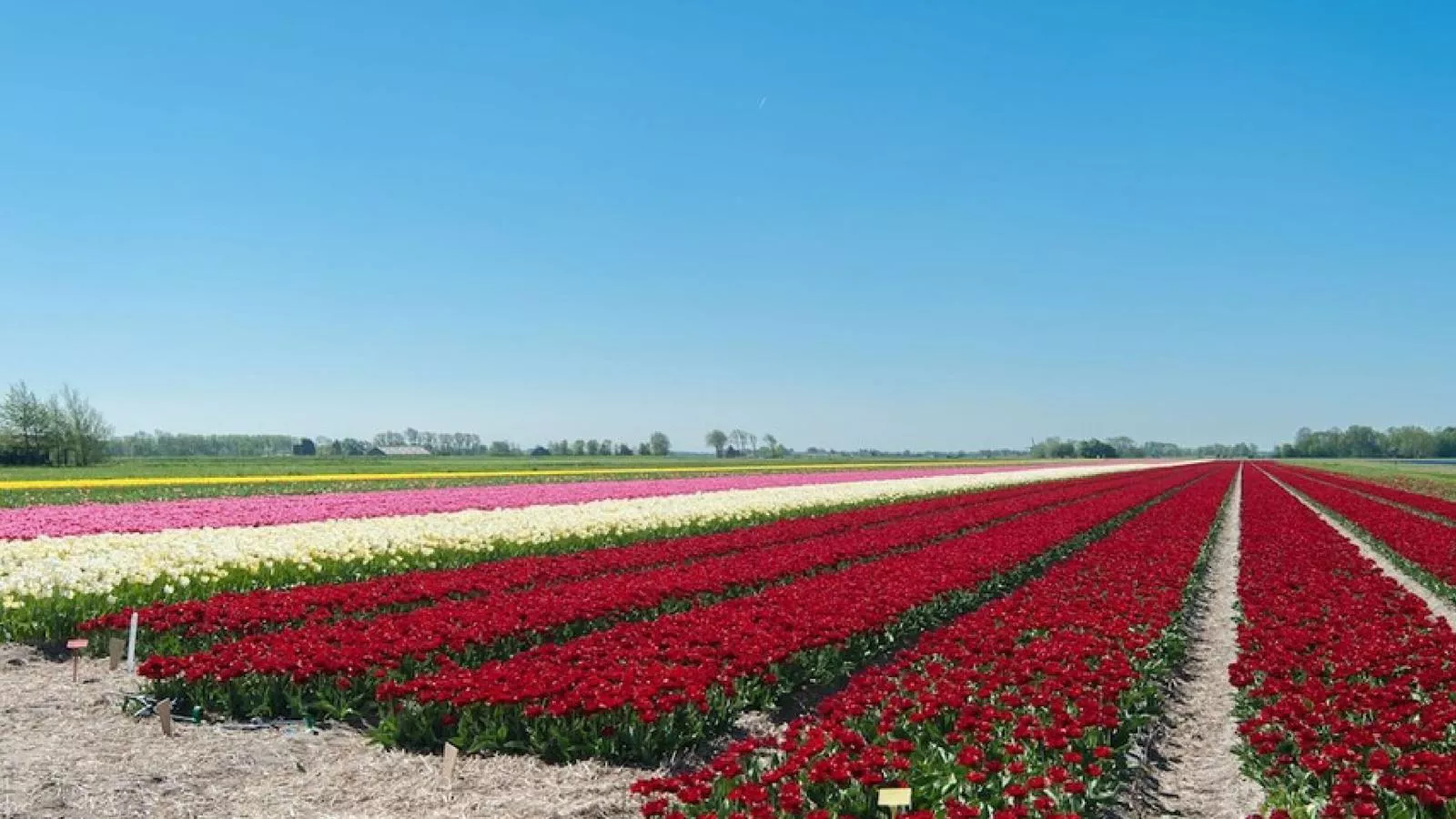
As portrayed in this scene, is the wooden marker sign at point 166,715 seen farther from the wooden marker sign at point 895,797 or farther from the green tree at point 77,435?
the green tree at point 77,435

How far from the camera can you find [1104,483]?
47.8 metres

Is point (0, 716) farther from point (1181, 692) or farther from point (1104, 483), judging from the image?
point (1104, 483)

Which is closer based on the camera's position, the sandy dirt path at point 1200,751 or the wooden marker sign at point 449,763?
the wooden marker sign at point 449,763

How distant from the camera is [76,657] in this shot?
9336mm

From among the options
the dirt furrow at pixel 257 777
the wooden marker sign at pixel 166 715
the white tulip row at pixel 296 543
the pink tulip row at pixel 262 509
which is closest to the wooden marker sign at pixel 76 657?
the dirt furrow at pixel 257 777

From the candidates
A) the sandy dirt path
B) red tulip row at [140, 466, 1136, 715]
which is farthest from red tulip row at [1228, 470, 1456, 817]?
red tulip row at [140, 466, 1136, 715]

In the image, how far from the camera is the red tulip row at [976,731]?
526 centimetres

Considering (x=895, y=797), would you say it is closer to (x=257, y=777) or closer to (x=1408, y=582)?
(x=257, y=777)

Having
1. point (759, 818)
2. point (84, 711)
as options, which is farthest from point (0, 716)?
point (759, 818)

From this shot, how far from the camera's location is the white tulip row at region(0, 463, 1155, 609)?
453 inches

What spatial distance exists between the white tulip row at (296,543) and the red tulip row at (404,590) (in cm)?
103

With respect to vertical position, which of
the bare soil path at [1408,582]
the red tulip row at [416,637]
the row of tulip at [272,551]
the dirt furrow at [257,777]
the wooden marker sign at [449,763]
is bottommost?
the bare soil path at [1408,582]

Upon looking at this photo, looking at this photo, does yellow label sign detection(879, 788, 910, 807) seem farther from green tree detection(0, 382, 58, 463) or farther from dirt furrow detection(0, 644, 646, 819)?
green tree detection(0, 382, 58, 463)

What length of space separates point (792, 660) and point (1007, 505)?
2241 centimetres
